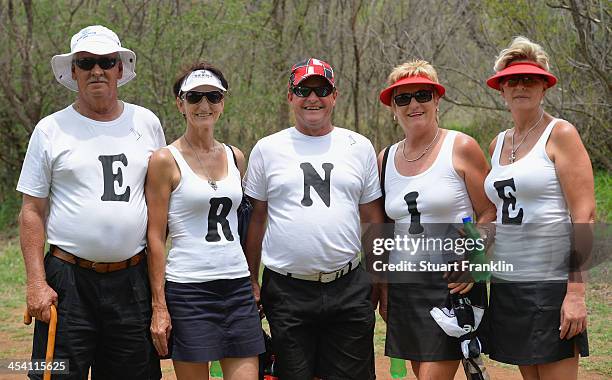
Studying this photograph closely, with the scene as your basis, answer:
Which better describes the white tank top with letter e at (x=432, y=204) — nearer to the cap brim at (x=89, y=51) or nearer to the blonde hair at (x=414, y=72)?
the blonde hair at (x=414, y=72)

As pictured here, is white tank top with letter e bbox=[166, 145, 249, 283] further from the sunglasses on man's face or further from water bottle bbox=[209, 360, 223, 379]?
the sunglasses on man's face

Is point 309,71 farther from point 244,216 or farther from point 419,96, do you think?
point 244,216

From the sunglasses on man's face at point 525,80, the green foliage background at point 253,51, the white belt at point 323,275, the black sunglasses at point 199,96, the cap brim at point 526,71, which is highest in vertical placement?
the green foliage background at point 253,51

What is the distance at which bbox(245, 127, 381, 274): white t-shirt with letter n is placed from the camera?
4.03 m

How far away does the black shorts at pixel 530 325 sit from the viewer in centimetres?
382

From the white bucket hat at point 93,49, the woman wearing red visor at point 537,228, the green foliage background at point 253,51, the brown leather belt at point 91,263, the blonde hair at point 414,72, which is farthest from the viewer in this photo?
the green foliage background at point 253,51

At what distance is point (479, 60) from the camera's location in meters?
12.5

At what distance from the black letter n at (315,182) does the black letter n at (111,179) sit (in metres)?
0.90

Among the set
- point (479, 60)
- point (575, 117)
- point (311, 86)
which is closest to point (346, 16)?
point (479, 60)

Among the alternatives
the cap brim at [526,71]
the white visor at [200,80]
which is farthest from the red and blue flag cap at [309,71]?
the cap brim at [526,71]

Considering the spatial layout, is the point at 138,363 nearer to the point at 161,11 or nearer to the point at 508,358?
the point at 508,358

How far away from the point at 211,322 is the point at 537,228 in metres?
1.68

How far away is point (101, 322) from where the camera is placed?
159 inches

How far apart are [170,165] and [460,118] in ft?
39.9
